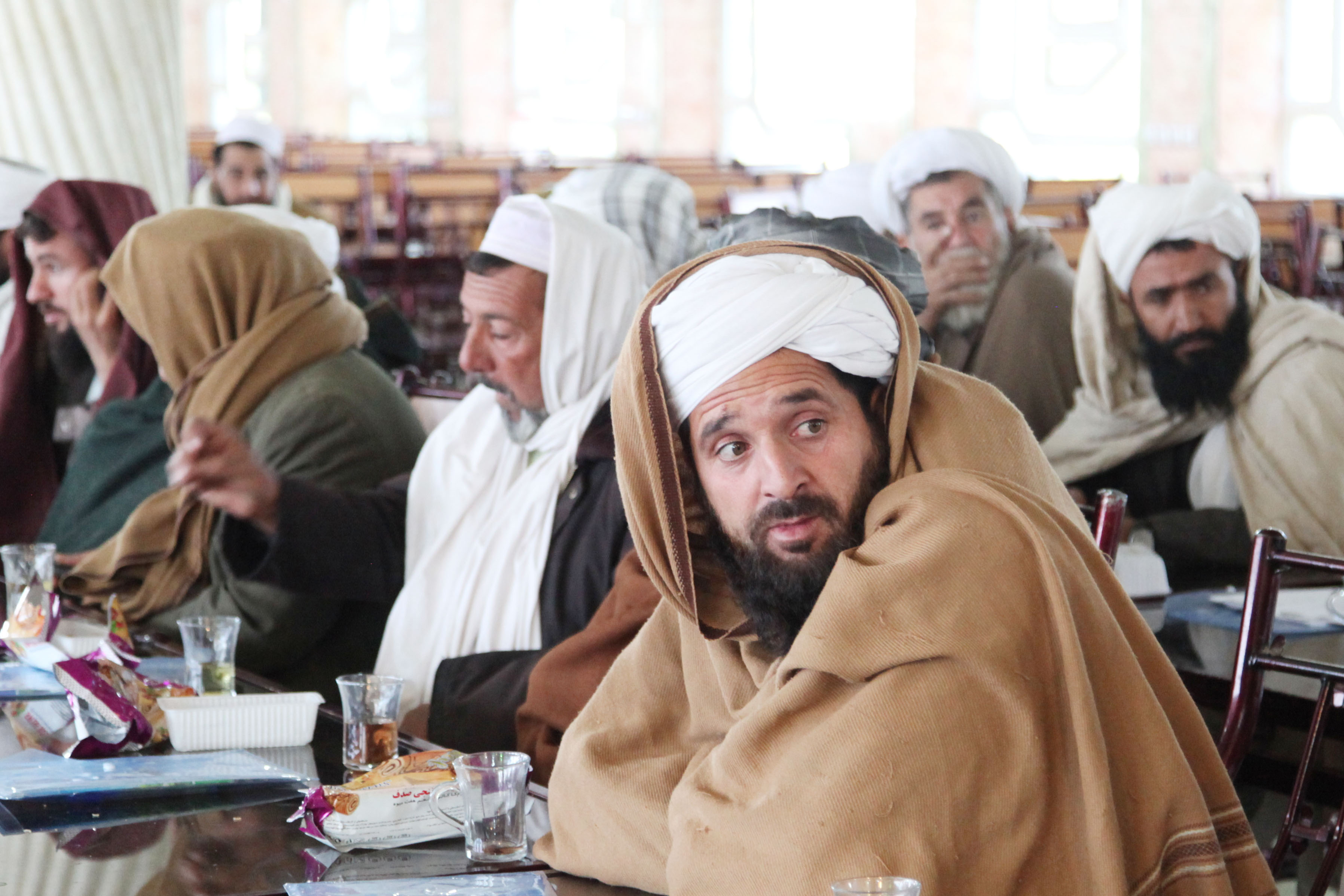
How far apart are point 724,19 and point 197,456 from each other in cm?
1155

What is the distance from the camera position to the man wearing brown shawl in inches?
109

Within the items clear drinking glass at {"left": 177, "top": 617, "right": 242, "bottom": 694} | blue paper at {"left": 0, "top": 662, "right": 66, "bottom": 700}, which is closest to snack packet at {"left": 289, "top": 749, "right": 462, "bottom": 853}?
clear drinking glass at {"left": 177, "top": 617, "right": 242, "bottom": 694}

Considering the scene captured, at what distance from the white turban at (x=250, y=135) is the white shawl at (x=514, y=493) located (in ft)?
12.4

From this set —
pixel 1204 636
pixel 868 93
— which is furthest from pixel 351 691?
pixel 868 93

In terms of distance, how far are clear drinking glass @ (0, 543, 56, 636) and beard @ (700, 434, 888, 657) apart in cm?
124

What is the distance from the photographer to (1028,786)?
1.11 m

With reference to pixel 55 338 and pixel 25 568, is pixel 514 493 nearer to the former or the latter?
pixel 25 568

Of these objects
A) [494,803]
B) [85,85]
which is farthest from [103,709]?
[85,85]

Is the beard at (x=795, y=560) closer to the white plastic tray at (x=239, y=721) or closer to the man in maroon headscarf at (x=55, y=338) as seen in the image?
the white plastic tray at (x=239, y=721)

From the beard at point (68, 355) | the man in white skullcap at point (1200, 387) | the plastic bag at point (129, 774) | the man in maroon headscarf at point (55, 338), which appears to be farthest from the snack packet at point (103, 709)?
the beard at point (68, 355)

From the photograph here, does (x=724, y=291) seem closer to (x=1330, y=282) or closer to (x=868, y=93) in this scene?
(x=1330, y=282)

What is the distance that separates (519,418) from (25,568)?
2.65 ft

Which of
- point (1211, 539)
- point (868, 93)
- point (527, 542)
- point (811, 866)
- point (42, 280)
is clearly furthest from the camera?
point (868, 93)

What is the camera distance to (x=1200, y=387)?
3146 millimetres
